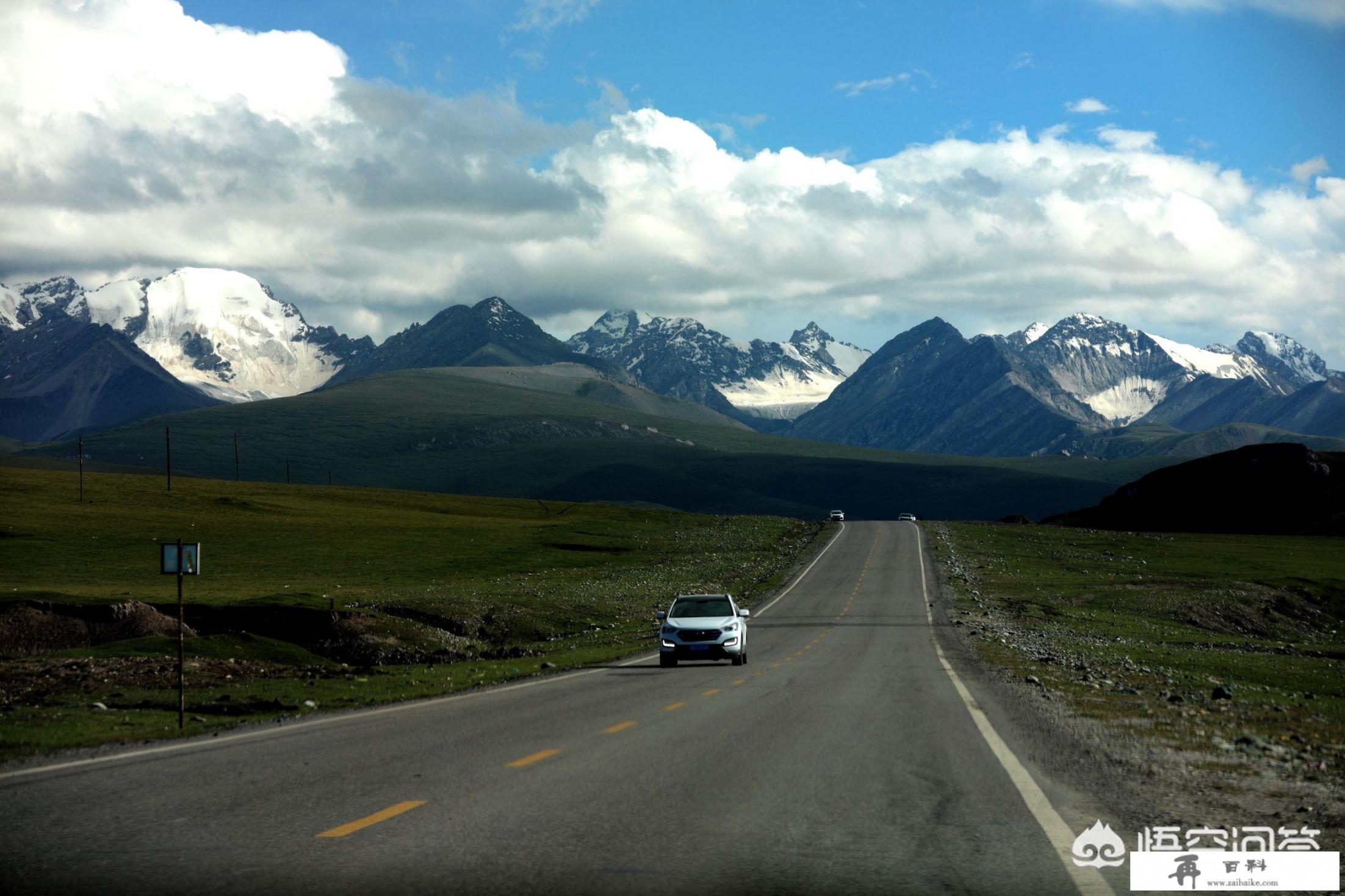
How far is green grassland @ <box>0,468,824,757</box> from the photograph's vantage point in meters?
26.2

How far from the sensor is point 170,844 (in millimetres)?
10664

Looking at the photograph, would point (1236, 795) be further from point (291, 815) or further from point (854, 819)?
point (291, 815)

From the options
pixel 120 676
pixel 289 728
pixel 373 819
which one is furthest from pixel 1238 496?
pixel 373 819

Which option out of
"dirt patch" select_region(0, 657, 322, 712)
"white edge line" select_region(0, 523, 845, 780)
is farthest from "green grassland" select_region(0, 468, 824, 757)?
"white edge line" select_region(0, 523, 845, 780)

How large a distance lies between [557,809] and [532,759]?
11.7 ft

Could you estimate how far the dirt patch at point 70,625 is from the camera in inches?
1518

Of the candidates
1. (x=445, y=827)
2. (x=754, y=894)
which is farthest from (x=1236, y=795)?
(x=445, y=827)

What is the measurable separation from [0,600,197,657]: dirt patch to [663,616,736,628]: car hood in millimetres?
14859

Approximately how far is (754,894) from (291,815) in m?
5.04

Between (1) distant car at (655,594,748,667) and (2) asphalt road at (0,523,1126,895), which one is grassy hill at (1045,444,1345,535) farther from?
(2) asphalt road at (0,523,1126,895)

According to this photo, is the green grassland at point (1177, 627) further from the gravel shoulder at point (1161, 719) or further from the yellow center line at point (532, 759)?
the yellow center line at point (532, 759)

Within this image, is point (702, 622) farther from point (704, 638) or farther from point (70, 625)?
point (70, 625)

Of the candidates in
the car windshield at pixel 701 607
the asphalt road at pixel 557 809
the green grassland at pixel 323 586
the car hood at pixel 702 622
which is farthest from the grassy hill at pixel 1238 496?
the asphalt road at pixel 557 809

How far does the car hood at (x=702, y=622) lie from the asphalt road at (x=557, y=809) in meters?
11.5
